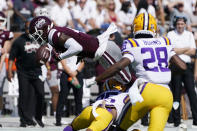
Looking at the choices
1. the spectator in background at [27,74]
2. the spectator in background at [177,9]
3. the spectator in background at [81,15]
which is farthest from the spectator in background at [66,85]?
the spectator in background at [81,15]

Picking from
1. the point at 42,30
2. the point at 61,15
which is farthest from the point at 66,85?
the point at 42,30

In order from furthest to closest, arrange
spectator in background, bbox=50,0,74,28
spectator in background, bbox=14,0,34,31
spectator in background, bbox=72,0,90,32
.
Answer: spectator in background, bbox=14,0,34,31
spectator in background, bbox=72,0,90,32
spectator in background, bbox=50,0,74,28

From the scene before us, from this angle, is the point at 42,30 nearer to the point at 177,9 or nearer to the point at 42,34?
the point at 42,34

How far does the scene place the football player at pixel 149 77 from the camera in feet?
19.9

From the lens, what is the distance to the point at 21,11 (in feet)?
51.4

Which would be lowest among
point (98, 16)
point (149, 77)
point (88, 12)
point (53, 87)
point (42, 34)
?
point (53, 87)

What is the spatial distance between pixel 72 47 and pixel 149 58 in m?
1.01

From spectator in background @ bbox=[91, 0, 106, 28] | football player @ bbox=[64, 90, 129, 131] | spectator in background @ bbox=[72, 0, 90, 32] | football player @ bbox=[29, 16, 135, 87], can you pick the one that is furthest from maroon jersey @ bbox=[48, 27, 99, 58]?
spectator in background @ bbox=[91, 0, 106, 28]

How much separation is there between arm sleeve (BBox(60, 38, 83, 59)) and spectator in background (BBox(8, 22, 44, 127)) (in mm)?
4435

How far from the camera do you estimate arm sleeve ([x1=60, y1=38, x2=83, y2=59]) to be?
22.2ft

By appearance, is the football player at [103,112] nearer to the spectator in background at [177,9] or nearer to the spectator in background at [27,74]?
the spectator in background at [27,74]

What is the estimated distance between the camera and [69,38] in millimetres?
6844

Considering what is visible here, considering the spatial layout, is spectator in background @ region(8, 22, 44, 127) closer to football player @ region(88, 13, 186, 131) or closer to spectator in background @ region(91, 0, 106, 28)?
spectator in background @ region(91, 0, 106, 28)

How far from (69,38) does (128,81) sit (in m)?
0.88
